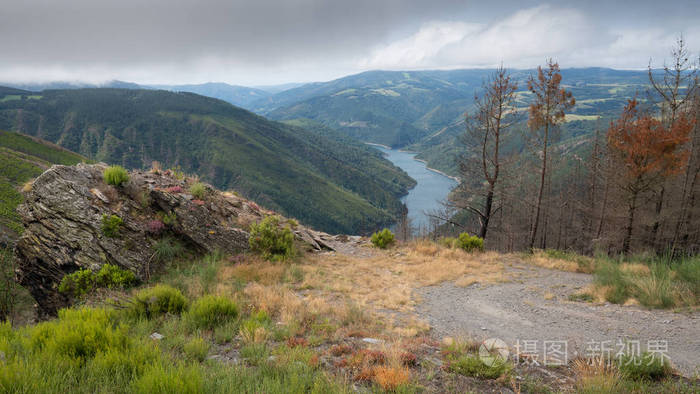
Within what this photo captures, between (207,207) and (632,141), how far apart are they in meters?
20.3

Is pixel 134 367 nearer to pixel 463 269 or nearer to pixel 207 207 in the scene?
pixel 207 207

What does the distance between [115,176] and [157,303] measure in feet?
21.4

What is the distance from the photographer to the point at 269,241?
11922mm

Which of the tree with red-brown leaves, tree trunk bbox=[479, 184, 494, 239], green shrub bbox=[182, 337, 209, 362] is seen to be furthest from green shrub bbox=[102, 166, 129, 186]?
the tree with red-brown leaves

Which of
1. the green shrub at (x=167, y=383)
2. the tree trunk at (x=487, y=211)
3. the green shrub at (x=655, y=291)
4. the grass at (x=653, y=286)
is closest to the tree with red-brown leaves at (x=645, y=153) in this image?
the tree trunk at (x=487, y=211)

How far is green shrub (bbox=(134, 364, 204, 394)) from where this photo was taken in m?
2.87

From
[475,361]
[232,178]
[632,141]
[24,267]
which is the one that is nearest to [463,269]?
[475,361]

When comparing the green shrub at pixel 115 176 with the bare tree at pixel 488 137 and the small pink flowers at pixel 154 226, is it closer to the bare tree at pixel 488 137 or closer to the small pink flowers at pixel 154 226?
the small pink flowers at pixel 154 226

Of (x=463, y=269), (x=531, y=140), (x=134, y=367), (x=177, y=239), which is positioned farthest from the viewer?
(x=531, y=140)

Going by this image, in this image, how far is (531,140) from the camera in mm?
17562

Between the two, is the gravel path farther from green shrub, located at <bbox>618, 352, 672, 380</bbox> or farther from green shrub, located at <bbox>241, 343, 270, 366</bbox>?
green shrub, located at <bbox>241, 343, 270, 366</bbox>

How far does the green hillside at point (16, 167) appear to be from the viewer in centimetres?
3372

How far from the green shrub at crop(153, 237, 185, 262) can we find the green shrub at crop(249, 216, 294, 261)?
248 cm

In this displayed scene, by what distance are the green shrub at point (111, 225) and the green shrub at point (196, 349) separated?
6.70 metres
